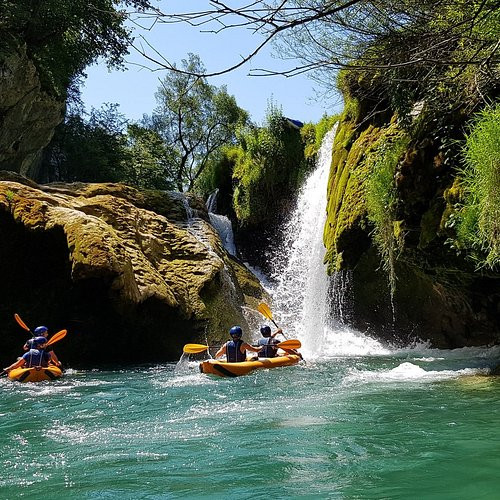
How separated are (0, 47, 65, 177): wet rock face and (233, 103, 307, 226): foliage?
6.61 m

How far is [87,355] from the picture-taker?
37.1 ft

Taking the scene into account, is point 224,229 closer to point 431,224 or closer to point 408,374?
point 408,374

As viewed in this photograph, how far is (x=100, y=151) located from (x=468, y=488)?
21.7 metres

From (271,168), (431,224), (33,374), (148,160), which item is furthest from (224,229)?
(431,224)

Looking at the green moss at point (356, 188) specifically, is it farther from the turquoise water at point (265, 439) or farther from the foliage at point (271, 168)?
the foliage at point (271, 168)

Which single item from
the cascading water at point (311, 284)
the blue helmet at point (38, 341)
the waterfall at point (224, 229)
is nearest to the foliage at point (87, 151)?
the waterfall at point (224, 229)

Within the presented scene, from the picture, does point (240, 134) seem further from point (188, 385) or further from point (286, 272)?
point (188, 385)

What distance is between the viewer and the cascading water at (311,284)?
12.0 meters

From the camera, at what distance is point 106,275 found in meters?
9.66

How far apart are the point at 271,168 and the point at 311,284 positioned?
5.20 metres


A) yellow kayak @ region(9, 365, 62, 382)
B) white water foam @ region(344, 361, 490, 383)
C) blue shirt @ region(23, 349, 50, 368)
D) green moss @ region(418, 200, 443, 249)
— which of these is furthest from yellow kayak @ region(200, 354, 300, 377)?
green moss @ region(418, 200, 443, 249)

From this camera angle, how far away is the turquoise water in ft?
10.00

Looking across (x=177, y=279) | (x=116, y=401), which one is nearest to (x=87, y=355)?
(x=177, y=279)

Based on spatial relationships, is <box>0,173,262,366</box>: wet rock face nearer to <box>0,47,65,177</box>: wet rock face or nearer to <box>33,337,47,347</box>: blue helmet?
<box>33,337,47,347</box>: blue helmet
